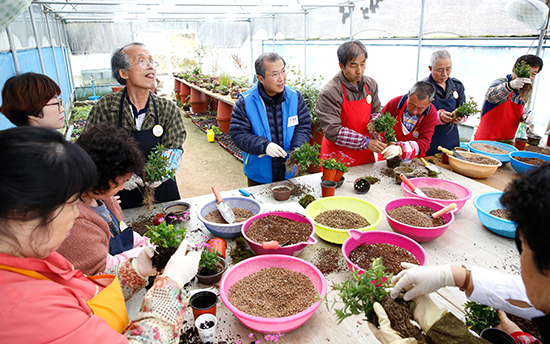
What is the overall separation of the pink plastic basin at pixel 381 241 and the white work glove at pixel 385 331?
500 mm

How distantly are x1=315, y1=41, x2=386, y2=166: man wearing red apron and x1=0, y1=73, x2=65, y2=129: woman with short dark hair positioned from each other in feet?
7.70

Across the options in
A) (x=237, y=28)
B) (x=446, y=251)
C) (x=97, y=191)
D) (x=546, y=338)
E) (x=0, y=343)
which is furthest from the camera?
(x=237, y=28)

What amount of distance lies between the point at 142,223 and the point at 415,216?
1.90 m

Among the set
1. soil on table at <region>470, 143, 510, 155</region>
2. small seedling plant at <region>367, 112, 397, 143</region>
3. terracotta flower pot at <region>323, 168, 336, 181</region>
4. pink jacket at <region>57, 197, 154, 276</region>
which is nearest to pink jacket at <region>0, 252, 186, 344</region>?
pink jacket at <region>57, 197, 154, 276</region>

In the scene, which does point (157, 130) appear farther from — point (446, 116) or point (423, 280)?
point (446, 116)

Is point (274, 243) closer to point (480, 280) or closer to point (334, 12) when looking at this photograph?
point (480, 280)

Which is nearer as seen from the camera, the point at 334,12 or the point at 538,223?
the point at 538,223

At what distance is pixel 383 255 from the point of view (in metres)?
1.71

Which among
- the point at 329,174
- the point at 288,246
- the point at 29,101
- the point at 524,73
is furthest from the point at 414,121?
the point at 29,101

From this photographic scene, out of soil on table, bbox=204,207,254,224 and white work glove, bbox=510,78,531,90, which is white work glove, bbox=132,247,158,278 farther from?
white work glove, bbox=510,78,531,90

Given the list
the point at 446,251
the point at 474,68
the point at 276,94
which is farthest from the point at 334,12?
the point at 446,251

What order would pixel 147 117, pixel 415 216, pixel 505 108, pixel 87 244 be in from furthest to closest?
1. pixel 505 108
2. pixel 147 117
3. pixel 415 216
4. pixel 87 244

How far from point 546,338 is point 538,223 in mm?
446

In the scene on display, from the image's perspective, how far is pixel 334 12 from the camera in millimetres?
8047
